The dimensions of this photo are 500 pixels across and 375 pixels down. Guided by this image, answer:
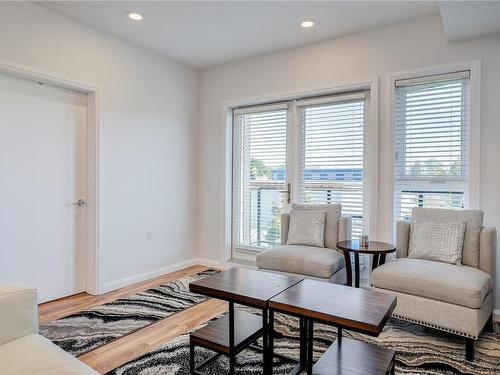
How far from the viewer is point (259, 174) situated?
433 cm

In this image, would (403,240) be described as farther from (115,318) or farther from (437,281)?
(115,318)

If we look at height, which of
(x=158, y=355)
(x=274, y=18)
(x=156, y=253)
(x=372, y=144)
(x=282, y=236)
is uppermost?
(x=274, y=18)

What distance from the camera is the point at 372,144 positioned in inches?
133

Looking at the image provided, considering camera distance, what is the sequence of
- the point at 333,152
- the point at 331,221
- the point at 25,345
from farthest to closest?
the point at 333,152 < the point at 331,221 < the point at 25,345

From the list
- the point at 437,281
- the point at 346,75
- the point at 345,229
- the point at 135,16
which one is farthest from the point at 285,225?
the point at 135,16

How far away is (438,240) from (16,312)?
111 inches

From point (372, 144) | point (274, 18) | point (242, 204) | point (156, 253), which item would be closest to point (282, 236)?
point (242, 204)

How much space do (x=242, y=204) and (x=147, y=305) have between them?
183cm

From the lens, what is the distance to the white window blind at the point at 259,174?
4.14m

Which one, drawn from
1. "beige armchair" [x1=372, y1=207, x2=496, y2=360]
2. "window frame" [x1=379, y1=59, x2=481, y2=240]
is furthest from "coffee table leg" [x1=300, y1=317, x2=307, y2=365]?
"window frame" [x1=379, y1=59, x2=481, y2=240]

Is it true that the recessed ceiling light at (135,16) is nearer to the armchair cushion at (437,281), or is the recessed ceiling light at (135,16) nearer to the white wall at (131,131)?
the white wall at (131,131)

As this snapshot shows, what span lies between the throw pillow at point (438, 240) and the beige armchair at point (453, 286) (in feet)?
0.21

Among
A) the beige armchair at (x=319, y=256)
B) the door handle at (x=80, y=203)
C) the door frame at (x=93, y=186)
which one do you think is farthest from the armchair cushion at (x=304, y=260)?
the door handle at (x=80, y=203)

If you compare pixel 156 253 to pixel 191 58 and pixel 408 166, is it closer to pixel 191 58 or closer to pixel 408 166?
pixel 191 58
